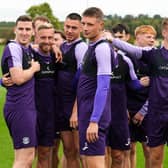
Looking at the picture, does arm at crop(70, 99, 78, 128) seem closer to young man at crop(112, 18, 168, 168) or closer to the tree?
young man at crop(112, 18, 168, 168)

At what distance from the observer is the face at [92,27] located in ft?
19.3

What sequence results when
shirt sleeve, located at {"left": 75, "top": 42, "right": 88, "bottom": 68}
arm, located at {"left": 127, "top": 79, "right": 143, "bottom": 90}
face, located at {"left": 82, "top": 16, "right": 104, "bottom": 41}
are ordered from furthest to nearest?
arm, located at {"left": 127, "top": 79, "right": 143, "bottom": 90} → shirt sleeve, located at {"left": 75, "top": 42, "right": 88, "bottom": 68} → face, located at {"left": 82, "top": 16, "right": 104, "bottom": 41}

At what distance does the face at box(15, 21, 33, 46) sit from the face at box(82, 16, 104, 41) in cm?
95

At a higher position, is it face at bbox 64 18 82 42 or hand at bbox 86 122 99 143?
face at bbox 64 18 82 42

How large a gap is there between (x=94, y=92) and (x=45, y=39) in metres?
1.49

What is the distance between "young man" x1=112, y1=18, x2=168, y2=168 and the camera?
662 cm

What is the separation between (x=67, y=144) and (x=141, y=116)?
115cm

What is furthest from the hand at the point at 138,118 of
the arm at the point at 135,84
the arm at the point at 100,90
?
the arm at the point at 100,90

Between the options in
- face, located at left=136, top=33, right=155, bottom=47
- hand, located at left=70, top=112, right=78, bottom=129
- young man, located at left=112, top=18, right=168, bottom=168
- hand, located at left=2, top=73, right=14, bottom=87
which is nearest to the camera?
hand, located at left=2, top=73, right=14, bottom=87

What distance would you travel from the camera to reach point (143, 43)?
7746 mm

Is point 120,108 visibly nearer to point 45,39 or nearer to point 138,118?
point 138,118

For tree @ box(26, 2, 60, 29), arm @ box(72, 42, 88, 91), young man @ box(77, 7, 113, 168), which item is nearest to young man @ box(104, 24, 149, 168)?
arm @ box(72, 42, 88, 91)

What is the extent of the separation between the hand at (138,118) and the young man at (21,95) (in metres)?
1.78

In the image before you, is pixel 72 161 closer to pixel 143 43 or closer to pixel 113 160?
pixel 113 160
